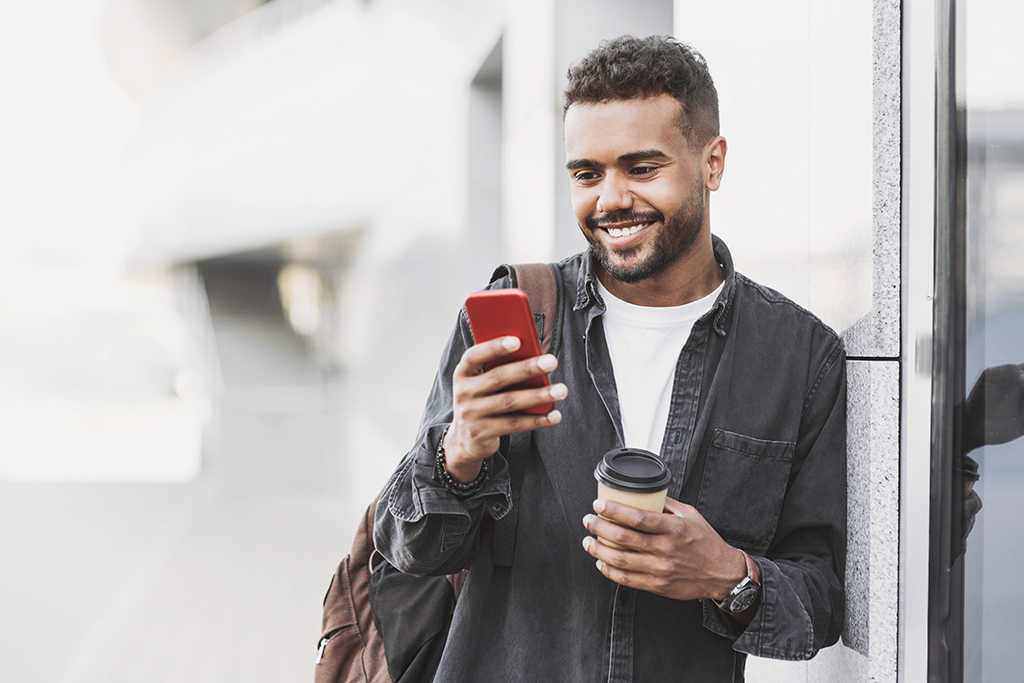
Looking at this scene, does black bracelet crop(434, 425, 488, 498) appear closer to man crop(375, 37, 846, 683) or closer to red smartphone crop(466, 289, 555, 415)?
man crop(375, 37, 846, 683)

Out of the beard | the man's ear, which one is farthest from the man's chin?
the man's ear

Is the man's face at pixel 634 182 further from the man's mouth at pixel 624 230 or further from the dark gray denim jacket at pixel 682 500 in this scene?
the dark gray denim jacket at pixel 682 500

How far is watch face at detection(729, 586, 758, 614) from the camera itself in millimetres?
1095

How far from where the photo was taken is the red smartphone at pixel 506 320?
0.92 meters

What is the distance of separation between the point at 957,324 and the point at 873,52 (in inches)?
20.6

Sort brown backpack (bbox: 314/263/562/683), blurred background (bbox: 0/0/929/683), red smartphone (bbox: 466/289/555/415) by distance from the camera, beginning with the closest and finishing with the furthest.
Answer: red smartphone (bbox: 466/289/555/415), brown backpack (bbox: 314/263/562/683), blurred background (bbox: 0/0/929/683)

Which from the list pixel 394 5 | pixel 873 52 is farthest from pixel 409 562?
pixel 394 5

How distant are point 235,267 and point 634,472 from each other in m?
12.8

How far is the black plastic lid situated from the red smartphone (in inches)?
5.3

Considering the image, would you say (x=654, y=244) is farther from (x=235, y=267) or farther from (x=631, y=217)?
(x=235, y=267)

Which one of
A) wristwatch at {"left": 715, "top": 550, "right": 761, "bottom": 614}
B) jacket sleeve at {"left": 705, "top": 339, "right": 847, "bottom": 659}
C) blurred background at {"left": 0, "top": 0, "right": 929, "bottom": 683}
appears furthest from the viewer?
blurred background at {"left": 0, "top": 0, "right": 929, "bottom": 683}

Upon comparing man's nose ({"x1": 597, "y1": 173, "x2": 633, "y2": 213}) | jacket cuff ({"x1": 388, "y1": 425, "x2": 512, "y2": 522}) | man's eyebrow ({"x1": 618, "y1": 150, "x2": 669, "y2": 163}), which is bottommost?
jacket cuff ({"x1": 388, "y1": 425, "x2": 512, "y2": 522})

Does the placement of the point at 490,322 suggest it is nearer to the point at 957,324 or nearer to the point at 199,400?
the point at 957,324

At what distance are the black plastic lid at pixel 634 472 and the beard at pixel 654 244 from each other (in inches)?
15.2
